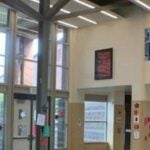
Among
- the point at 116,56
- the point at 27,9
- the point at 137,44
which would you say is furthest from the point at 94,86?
the point at 27,9

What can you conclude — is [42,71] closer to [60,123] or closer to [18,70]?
[18,70]

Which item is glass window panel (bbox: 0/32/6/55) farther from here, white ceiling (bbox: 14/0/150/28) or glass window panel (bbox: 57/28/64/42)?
glass window panel (bbox: 57/28/64/42)

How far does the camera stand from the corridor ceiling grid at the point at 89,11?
1152 cm

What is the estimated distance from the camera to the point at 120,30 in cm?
1342

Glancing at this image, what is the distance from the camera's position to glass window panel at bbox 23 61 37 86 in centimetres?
1314

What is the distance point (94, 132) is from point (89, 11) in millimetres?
6104

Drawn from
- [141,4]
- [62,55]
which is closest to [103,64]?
[62,55]

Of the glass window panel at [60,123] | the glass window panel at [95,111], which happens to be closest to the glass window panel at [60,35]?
the glass window panel at [60,123]

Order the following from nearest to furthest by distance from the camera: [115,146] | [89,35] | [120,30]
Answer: [120,30] < [89,35] < [115,146]

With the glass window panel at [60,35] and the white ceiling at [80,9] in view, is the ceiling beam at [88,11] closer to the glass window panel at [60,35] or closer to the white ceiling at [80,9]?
the white ceiling at [80,9]

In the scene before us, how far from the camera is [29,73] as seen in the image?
43.6 ft

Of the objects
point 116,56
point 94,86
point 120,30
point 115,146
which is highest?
point 120,30

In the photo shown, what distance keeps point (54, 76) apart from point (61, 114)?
136 centimetres

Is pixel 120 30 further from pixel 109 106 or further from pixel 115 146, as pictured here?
pixel 115 146
